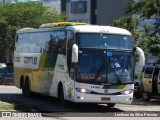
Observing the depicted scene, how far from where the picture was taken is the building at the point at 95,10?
223ft

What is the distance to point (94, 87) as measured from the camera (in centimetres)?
1764

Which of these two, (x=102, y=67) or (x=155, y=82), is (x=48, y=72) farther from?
(x=155, y=82)

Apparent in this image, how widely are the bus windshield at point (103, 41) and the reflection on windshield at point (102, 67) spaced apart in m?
0.27

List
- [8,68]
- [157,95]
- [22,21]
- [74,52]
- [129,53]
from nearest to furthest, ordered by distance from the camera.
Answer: [74,52]
[129,53]
[157,95]
[8,68]
[22,21]

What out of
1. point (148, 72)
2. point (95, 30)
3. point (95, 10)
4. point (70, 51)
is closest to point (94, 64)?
point (70, 51)

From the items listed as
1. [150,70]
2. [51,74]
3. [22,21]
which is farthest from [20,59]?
[22,21]

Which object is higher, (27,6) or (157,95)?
(27,6)

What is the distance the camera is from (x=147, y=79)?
1034 inches

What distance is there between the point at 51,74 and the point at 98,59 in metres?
3.64

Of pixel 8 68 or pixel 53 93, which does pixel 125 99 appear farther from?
pixel 8 68

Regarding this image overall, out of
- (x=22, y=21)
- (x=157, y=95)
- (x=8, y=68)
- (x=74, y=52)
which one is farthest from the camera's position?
(x=22, y=21)

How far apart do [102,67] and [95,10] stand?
5450 centimetres

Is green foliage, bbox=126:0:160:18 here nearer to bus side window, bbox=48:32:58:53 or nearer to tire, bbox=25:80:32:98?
bus side window, bbox=48:32:58:53

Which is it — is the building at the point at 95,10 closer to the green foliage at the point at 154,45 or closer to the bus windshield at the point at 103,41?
the green foliage at the point at 154,45
